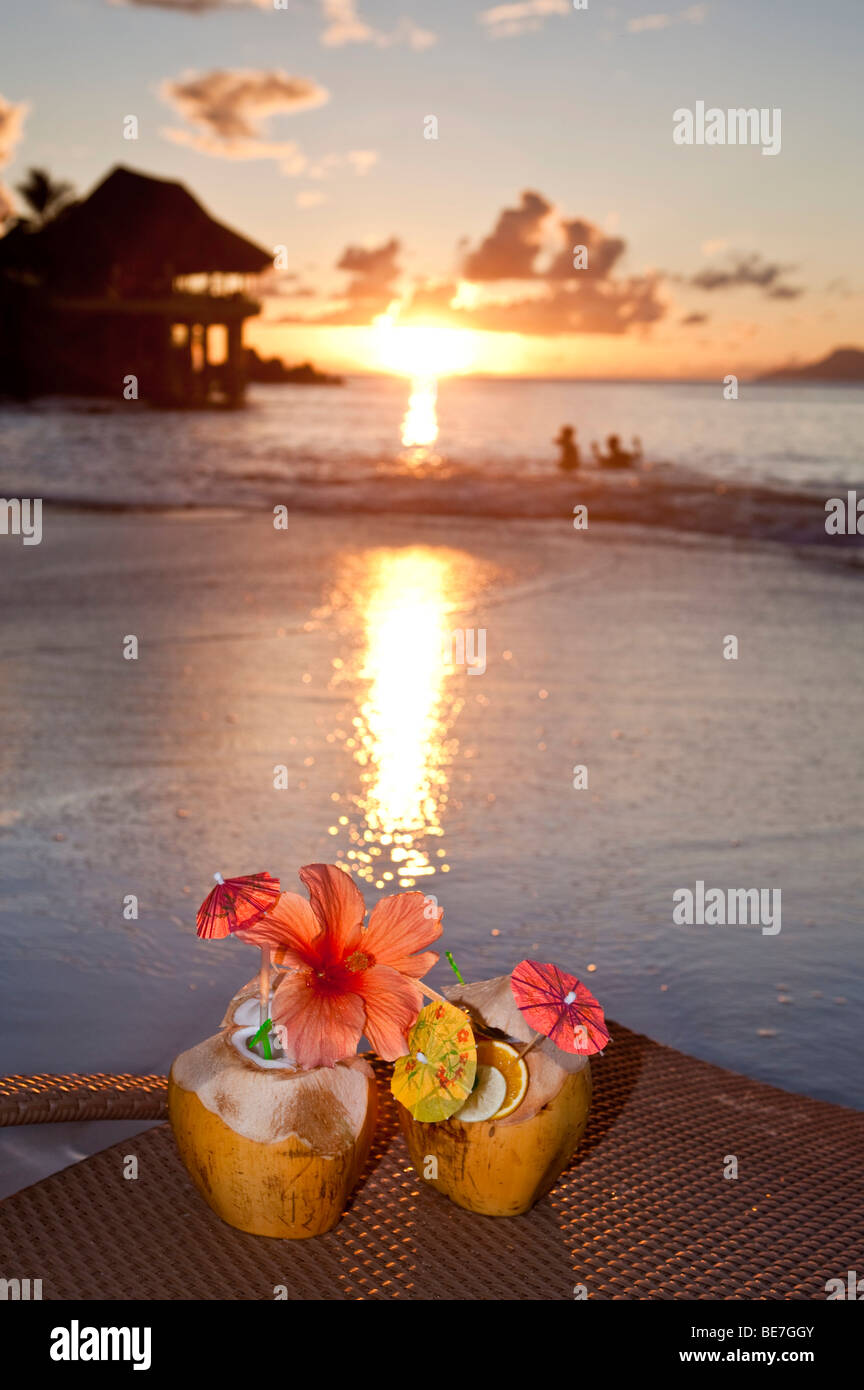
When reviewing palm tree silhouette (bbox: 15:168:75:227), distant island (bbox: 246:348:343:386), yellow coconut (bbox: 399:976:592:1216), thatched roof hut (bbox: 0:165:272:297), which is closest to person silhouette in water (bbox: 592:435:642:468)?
yellow coconut (bbox: 399:976:592:1216)


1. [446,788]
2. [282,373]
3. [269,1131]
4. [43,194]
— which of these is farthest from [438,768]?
[282,373]

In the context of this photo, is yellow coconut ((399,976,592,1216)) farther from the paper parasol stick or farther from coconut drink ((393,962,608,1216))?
the paper parasol stick

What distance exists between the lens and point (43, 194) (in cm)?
4197

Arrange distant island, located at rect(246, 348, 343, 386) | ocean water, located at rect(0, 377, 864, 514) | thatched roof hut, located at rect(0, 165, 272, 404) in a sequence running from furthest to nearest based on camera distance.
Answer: distant island, located at rect(246, 348, 343, 386) < thatched roof hut, located at rect(0, 165, 272, 404) < ocean water, located at rect(0, 377, 864, 514)

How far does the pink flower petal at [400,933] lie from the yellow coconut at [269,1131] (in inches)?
4.6

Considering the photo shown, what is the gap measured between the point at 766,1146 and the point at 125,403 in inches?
1198

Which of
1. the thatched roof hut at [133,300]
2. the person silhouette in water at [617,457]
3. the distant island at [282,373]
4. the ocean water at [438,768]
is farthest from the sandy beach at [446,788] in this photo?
the distant island at [282,373]

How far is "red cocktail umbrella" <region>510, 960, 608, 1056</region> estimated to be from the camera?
43.1 inches

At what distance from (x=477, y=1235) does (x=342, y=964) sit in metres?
0.32

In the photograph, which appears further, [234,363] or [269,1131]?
[234,363]

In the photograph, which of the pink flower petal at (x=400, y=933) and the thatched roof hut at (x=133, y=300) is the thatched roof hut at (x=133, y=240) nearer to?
the thatched roof hut at (x=133, y=300)

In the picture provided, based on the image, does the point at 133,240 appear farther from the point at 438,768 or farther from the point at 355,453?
the point at 438,768
